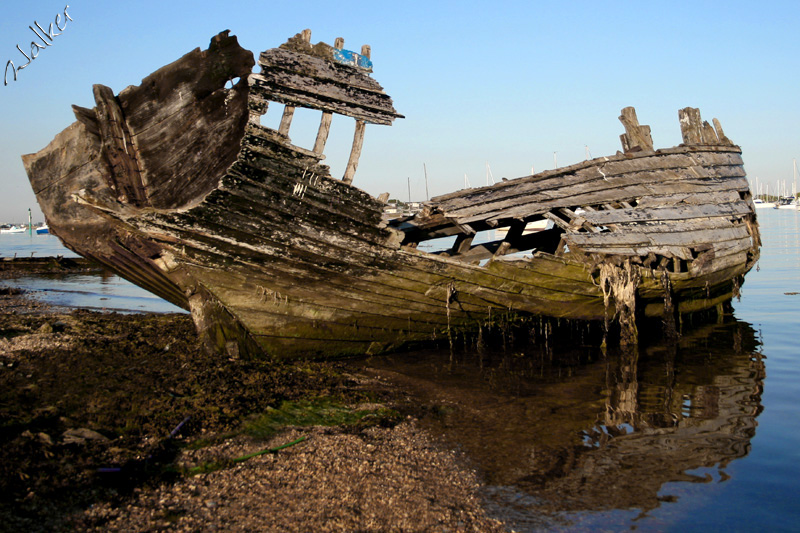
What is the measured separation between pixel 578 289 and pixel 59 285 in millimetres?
15773

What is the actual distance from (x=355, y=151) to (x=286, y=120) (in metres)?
0.85

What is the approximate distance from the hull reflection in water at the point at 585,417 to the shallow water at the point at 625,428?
15 millimetres

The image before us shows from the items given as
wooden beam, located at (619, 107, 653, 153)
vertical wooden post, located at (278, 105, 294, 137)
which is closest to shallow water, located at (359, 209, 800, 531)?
vertical wooden post, located at (278, 105, 294, 137)

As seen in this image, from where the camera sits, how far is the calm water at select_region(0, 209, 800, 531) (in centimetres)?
380

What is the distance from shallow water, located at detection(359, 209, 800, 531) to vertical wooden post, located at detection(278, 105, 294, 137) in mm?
3112

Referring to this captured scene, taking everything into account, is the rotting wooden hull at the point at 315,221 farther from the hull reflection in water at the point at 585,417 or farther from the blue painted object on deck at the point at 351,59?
the hull reflection in water at the point at 585,417

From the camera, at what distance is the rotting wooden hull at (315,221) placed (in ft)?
18.6

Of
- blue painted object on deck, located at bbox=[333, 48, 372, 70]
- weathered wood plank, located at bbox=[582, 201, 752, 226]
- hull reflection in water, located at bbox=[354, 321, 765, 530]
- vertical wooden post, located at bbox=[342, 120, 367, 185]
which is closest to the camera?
hull reflection in water, located at bbox=[354, 321, 765, 530]

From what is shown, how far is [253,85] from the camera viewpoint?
531 centimetres

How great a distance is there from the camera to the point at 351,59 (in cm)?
595

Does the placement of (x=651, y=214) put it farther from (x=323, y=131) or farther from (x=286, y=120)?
(x=286, y=120)

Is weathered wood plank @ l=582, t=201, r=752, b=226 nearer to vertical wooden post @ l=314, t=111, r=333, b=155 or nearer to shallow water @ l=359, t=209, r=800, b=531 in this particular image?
shallow water @ l=359, t=209, r=800, b=531

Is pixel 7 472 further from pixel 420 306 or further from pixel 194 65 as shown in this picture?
pixel 194 65

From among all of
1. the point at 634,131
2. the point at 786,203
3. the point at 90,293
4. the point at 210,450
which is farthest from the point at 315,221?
the point at 786,203
